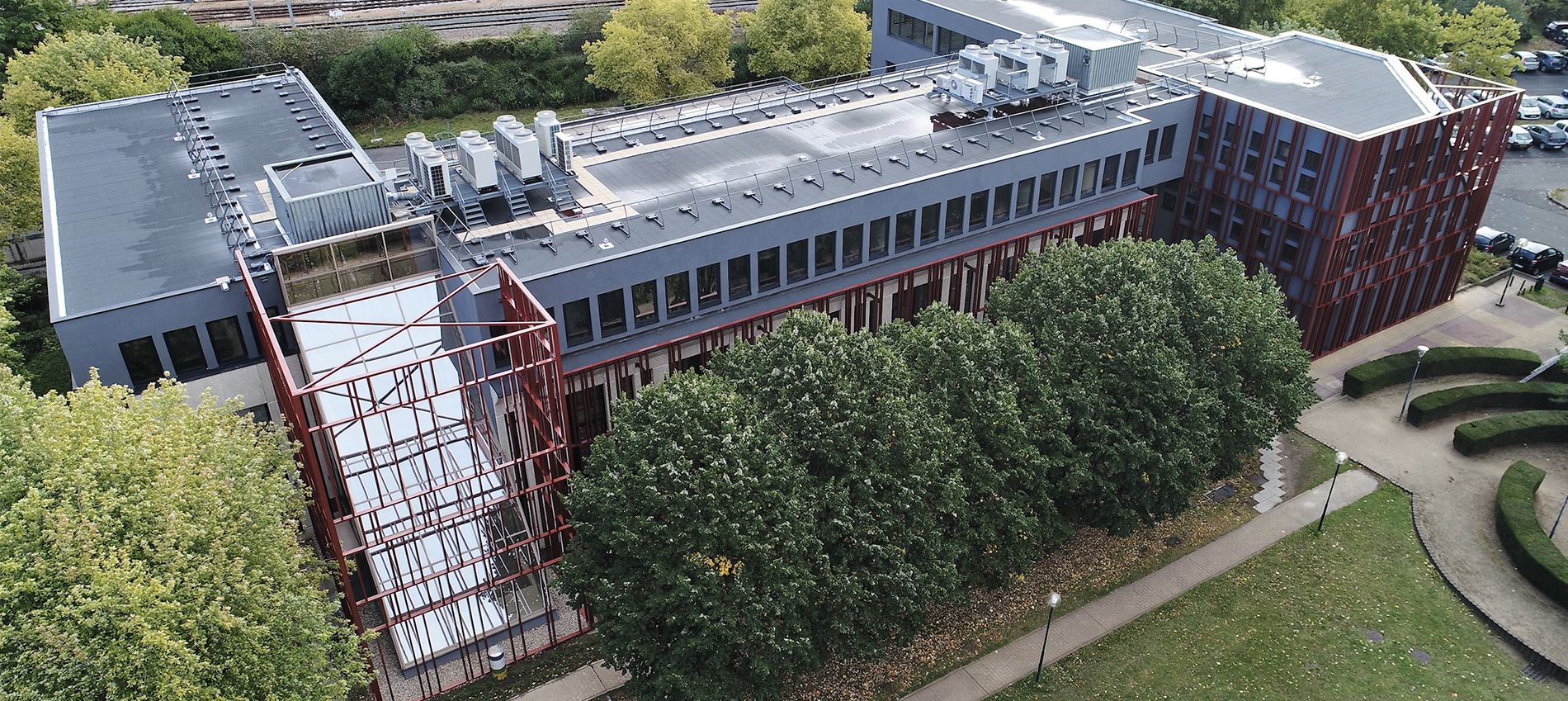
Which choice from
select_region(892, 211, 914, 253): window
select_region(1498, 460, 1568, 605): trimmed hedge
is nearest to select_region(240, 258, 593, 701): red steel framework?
select_region(892, 211, 914, 253): window

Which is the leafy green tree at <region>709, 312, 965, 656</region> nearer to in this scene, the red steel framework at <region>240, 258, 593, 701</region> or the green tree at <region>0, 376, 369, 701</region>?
the red steel framework at <region>240, 258, 593, 701</region>

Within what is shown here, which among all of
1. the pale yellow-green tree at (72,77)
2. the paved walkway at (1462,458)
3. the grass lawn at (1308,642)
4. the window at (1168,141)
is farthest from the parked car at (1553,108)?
the pale yellow-green tree at (72,77)

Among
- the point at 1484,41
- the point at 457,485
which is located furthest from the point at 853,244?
the point at 1484,41

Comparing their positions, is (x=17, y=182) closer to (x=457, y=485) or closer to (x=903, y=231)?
(x=457, y=485)

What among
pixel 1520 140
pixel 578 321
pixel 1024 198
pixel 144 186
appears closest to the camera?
pixel 578 321

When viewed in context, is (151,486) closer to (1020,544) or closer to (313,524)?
(313,524)
